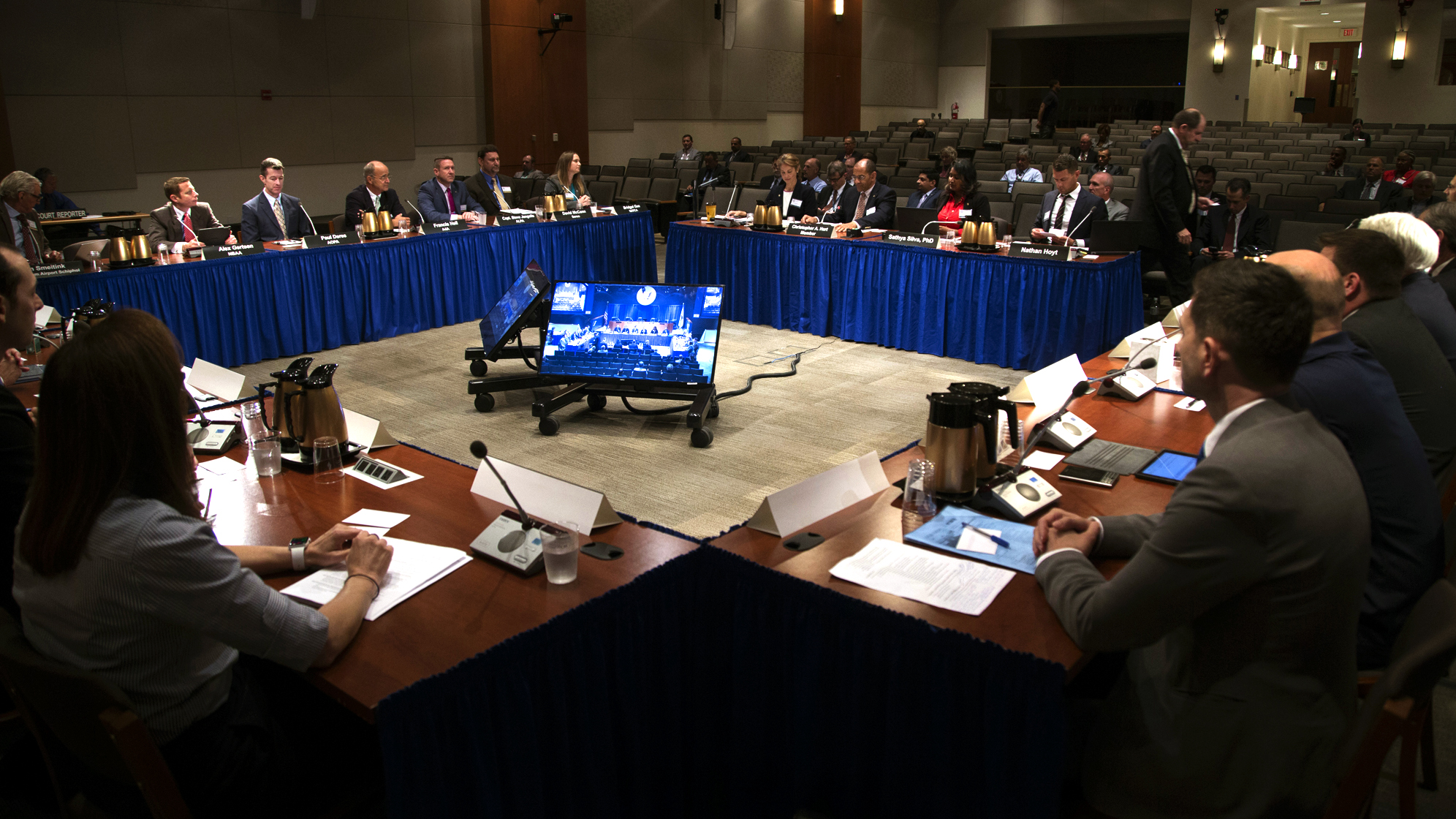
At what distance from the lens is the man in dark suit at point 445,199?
7426mm

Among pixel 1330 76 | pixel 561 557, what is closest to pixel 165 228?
pixel 561 557

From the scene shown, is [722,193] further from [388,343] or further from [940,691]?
[940,691]

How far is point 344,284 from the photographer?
6449mm

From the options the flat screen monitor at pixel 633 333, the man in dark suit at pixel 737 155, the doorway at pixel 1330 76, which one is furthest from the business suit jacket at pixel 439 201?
the doorway at pixel 1330 76

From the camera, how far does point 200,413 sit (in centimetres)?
282

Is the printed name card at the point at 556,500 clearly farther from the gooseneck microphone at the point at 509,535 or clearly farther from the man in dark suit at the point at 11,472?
the man in dark suit at the point at 11,472

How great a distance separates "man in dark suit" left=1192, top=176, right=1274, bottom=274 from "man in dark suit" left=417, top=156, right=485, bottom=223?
5.36m

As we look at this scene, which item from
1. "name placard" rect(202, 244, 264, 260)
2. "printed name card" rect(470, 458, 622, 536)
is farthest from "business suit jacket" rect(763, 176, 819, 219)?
"printed name card" rect(470, 458, 622, 536)

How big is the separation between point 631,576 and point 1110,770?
878mm

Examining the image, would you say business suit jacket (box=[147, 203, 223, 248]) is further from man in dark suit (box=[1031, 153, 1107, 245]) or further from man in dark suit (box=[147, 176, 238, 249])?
man in dark suit (box=[1031, 153, 1107, 245])

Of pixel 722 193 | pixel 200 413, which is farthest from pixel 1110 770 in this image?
pixel 722 193

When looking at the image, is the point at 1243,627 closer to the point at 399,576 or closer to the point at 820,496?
the point at 820,496

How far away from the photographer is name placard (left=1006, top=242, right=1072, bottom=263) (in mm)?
5523

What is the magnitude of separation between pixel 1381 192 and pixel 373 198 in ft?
29.4
